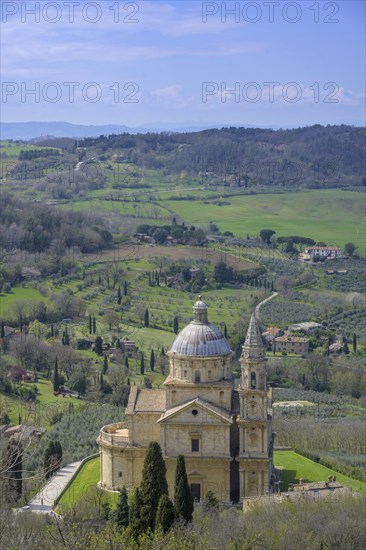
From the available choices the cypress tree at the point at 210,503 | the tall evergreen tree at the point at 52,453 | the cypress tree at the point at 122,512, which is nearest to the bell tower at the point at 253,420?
the cypress tree at the point at 210,503

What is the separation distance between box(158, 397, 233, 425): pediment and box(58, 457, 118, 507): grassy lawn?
409 cm

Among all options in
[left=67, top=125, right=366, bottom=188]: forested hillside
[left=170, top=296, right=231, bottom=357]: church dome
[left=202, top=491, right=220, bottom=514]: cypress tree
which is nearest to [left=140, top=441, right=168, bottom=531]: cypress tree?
[left=202, top=491, right=220, bottom=514]: cypress tree

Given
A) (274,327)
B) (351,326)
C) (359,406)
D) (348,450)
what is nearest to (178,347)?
(348,450)

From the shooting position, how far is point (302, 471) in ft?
167

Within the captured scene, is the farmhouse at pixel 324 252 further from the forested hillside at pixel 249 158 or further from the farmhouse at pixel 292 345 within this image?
the forested hillside at pixel 249 158

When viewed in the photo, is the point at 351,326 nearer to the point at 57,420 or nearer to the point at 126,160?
the point at 57,420

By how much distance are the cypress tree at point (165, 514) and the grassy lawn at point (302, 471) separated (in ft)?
30.9

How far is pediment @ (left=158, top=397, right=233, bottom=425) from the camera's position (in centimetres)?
4641

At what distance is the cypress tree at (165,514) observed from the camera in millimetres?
38844

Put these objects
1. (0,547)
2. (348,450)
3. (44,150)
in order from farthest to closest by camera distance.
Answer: (44,150)
(348,450)
(0,547)

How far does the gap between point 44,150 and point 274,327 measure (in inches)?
3271

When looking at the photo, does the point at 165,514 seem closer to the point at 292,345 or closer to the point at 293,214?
the point at 292,345

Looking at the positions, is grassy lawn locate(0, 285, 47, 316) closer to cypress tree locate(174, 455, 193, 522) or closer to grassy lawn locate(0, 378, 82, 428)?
grassy lawn locate(0, 378, 82, 428)

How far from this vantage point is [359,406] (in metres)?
75.9
